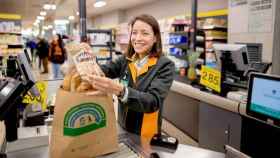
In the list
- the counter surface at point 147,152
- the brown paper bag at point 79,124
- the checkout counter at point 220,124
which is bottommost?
the checkout counter at point 220,124

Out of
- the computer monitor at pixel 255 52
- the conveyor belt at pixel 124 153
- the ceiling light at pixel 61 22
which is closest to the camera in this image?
the conveyor belt at pixel 124 153

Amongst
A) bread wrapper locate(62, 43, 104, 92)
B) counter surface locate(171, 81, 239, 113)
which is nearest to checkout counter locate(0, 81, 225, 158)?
bread wrapper locate(62, 43, 104, 92)

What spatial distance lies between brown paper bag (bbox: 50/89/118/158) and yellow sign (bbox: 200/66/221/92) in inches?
85.8

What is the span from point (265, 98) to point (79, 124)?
106 cm

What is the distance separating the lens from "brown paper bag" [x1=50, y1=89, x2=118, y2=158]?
100 cm

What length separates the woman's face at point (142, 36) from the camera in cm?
145

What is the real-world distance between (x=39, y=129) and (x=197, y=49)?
5.88 m

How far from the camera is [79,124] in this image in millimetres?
1017

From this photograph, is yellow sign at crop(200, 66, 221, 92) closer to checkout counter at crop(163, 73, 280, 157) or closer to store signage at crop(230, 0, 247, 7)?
checkout counter at crop(163, 73, 280, 157)

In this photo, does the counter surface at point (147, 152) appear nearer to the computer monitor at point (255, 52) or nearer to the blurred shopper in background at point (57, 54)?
the computer monitor at point (255, 52)

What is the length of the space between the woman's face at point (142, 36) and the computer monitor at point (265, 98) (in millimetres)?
650

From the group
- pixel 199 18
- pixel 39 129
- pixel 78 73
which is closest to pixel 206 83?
pixel 39 129

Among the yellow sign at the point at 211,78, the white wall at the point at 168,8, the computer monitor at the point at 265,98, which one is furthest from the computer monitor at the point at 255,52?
the white wall at the point at 168,8

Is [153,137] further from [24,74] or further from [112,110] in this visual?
[24,74]
